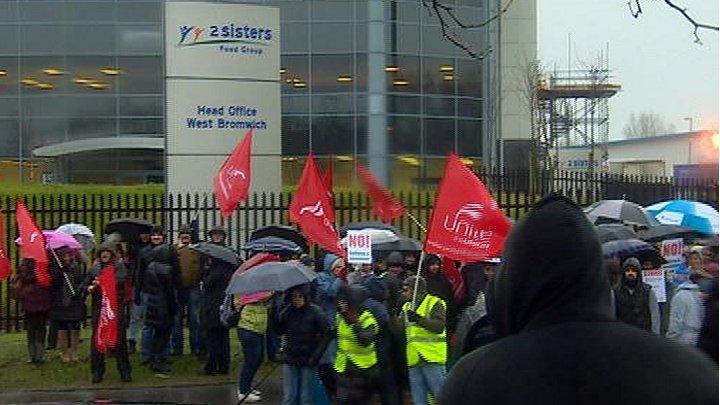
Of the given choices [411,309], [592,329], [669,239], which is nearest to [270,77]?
[669,239]

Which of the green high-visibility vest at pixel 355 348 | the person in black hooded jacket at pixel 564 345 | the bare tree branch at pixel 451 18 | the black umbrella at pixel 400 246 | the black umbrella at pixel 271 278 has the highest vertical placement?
the bare tree branch at pixel 451 18

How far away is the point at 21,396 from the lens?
11859 mm

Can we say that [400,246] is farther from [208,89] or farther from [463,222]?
[208,89]

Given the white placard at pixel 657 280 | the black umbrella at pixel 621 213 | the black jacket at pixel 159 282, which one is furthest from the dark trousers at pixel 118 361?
the black umbrella at pixel 621 213

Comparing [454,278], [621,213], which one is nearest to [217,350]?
[454,278]

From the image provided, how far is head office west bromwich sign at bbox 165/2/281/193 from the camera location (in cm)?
1733

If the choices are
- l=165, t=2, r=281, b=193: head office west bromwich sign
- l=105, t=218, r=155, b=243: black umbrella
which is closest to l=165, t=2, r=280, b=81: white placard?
l=165, t=2, r=281, b=193: head office west bromwich sign

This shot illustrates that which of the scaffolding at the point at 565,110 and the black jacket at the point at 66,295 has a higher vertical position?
the scaffolding at the point at 565,110

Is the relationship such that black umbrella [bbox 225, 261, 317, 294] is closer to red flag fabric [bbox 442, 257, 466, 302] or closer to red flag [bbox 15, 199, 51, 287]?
red flag fabric [bbox 442, 257, 466, 302]

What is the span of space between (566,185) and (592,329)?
1579cm

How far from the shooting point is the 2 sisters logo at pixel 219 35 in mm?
17344

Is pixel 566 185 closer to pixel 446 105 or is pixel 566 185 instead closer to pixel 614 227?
pixel 614 227

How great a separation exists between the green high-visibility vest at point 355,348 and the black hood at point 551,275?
6889 mm

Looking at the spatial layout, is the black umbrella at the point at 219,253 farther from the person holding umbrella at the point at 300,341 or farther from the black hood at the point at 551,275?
the black hood at the point at 551,275
